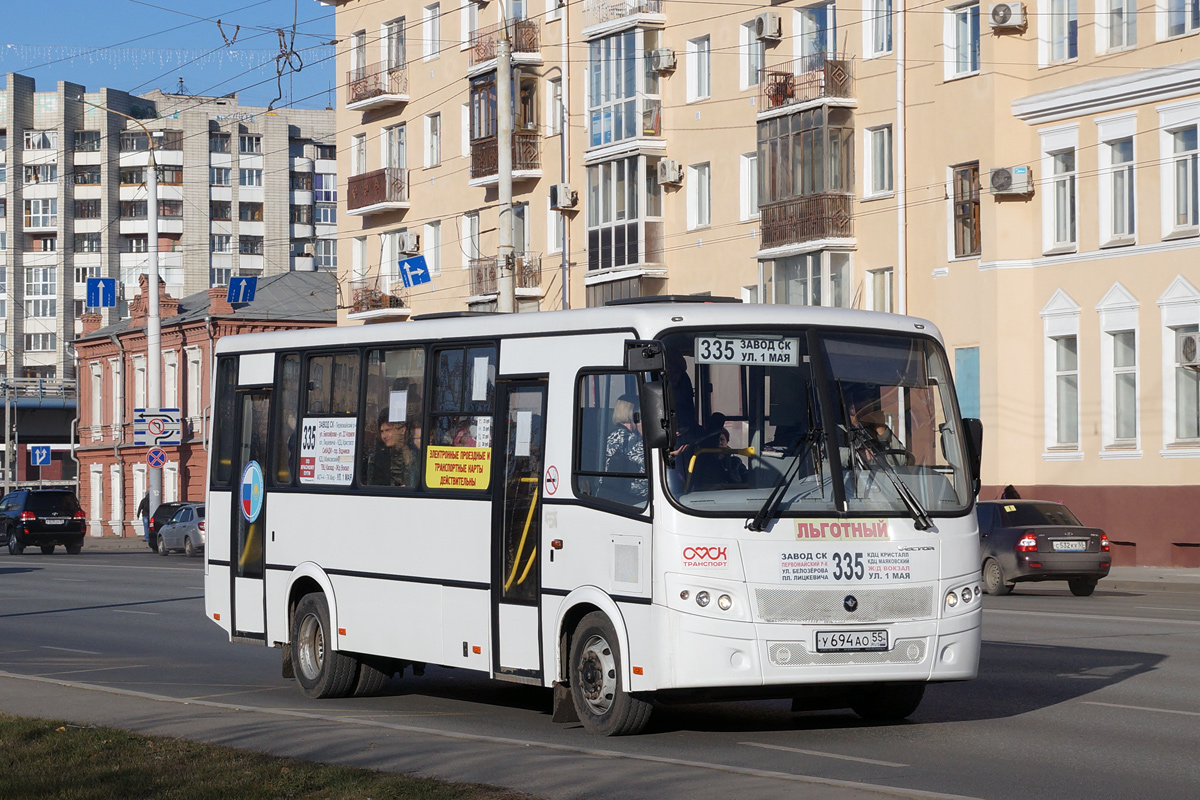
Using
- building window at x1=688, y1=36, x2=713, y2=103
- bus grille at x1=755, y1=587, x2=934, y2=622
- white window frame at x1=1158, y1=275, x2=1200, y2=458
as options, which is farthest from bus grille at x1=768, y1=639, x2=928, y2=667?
building window at x1=688, y1=36, x2=713, y2=103

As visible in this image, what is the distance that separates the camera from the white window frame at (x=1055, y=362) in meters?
36.6

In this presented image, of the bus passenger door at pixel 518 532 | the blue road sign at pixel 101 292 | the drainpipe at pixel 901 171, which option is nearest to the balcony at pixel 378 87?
the blue road sign at pixel 101 292

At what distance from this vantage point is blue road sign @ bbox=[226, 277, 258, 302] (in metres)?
70.7

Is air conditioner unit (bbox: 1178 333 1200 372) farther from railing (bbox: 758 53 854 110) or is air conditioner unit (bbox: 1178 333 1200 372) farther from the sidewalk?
railing (bbox: 758 53 854 110)

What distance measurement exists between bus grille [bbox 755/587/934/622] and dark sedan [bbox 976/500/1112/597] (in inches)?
630

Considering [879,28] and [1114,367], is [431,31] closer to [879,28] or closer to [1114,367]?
[879,28]

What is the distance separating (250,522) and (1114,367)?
2450cm

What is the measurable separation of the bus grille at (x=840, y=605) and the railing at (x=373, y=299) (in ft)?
153

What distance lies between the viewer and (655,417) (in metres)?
10.8

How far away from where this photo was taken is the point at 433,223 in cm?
5603

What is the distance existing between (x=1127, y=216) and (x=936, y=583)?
85.0 feet

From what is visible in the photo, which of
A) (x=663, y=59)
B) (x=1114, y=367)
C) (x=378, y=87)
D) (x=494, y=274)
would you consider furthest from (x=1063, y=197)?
(x=378, y=87)

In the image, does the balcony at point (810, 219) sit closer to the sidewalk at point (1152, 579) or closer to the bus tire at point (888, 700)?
the sidewalk at point (1152, 579)

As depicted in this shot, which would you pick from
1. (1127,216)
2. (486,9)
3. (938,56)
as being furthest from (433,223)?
(1127,216)
